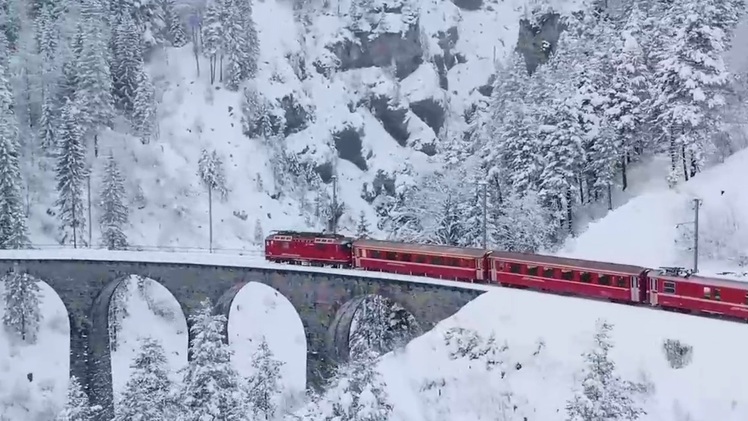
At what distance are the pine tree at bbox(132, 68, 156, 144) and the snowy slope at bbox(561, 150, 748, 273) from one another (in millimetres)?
57554

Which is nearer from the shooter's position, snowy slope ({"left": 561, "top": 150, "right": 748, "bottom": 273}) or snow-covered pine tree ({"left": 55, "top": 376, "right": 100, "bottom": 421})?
snow-covered pine tree ({"left": 55, "top": 376, "right": 100, "bottom": 421})

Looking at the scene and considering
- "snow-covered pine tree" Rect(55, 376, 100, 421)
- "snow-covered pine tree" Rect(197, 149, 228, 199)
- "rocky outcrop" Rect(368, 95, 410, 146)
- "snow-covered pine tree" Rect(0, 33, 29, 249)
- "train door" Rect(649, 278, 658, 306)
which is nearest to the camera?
"snow-covered pine tree" Rect(55, 376, 100, 421)

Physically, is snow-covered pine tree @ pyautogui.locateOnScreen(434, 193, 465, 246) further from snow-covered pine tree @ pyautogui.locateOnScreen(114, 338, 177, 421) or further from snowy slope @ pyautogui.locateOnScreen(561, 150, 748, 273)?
snow-covered pine tree @ pyautogui.locateOnScreen(114, 338, 177, 421)

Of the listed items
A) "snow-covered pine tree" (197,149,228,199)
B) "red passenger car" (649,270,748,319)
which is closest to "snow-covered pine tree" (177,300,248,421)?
"red passenger car" (649,270,748,319)

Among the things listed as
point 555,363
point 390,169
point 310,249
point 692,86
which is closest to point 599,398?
point 555,363

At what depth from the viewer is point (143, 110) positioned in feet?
275

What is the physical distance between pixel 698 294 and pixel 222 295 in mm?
25567

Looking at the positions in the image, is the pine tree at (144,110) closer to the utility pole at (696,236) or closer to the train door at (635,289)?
the utility pole at (696,236)

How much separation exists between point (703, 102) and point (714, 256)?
11.5 meters

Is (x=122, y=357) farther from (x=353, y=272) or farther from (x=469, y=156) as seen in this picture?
(x=469, y=156)

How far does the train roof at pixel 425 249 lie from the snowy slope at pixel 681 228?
784 centimetres

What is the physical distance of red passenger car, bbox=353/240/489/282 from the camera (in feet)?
120

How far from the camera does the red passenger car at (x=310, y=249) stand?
41.2m

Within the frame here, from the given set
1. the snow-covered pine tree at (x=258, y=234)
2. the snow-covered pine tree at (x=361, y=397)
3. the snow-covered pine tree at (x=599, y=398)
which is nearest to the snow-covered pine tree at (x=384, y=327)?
the snow-covered pine tree at (x=361, y=397)
